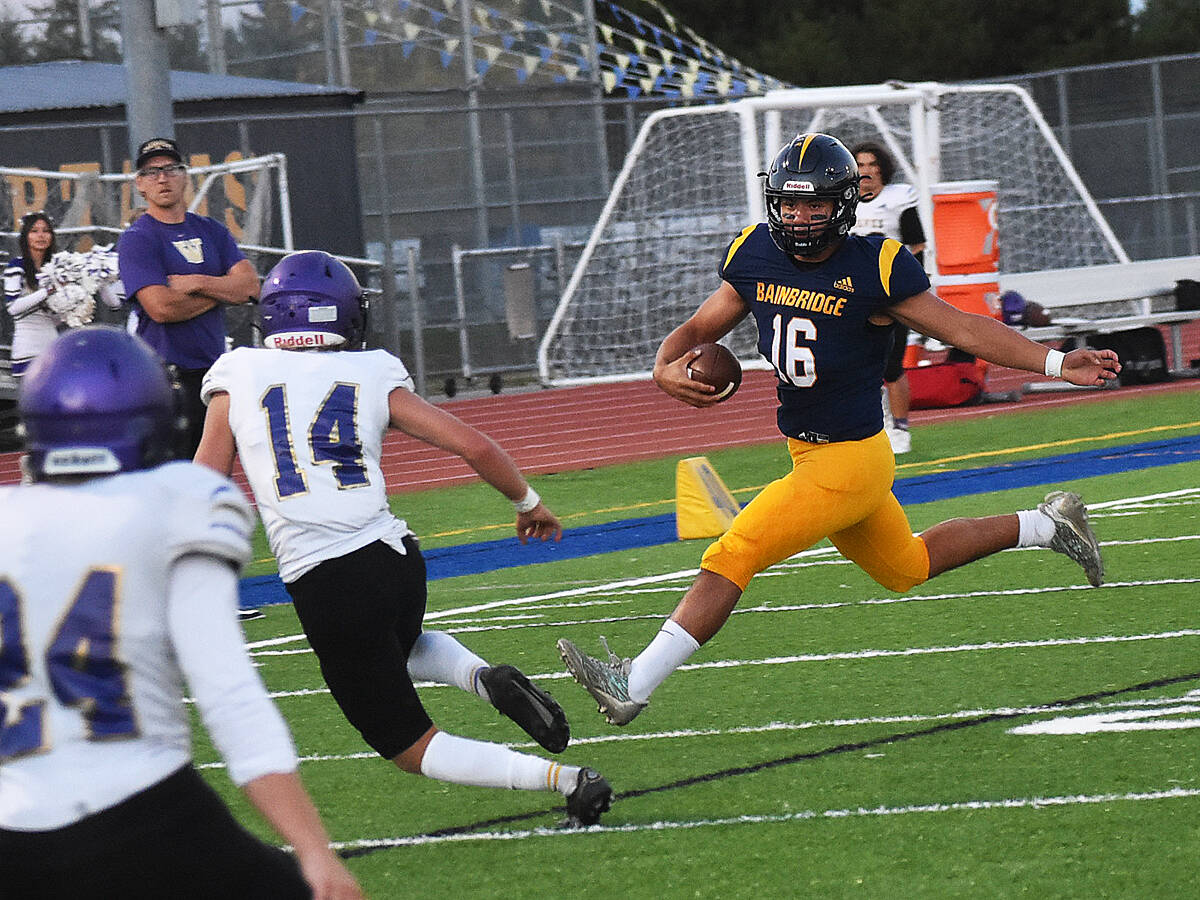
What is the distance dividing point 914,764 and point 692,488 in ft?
16.8

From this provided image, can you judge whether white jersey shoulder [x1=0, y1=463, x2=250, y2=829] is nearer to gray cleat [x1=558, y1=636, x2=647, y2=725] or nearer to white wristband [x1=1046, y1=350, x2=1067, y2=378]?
gray cleat [x1=558, y1=636, x2=647, y2=725]

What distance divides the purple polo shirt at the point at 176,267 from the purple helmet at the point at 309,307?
3.71 meters

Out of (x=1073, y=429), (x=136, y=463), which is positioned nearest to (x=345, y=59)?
(x=1073, y=429)

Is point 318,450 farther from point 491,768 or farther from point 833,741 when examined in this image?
point 833,741

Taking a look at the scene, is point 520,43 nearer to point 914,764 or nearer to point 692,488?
point 692,488

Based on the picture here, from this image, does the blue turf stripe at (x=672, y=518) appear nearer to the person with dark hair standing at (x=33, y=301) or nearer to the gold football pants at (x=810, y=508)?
the person with dark hair standing at (x=33, y=301)

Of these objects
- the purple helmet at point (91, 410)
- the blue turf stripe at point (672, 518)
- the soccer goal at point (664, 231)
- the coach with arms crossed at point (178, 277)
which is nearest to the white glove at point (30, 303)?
the blue turf stripe at point (672, 518)

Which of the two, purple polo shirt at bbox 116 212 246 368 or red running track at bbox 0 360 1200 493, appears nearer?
purple polo shirt at bbox 116 212 246 368

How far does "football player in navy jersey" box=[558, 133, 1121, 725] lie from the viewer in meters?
6.05

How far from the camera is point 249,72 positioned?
3047cm

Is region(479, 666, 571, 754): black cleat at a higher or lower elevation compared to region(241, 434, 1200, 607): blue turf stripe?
higher

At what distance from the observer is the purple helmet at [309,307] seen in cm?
513

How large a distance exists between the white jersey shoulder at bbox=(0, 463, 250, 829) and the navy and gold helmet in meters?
3.62

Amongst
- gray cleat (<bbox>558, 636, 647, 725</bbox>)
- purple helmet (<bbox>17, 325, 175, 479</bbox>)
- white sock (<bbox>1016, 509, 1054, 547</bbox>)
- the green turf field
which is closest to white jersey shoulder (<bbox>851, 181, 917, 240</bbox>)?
the green turf field
